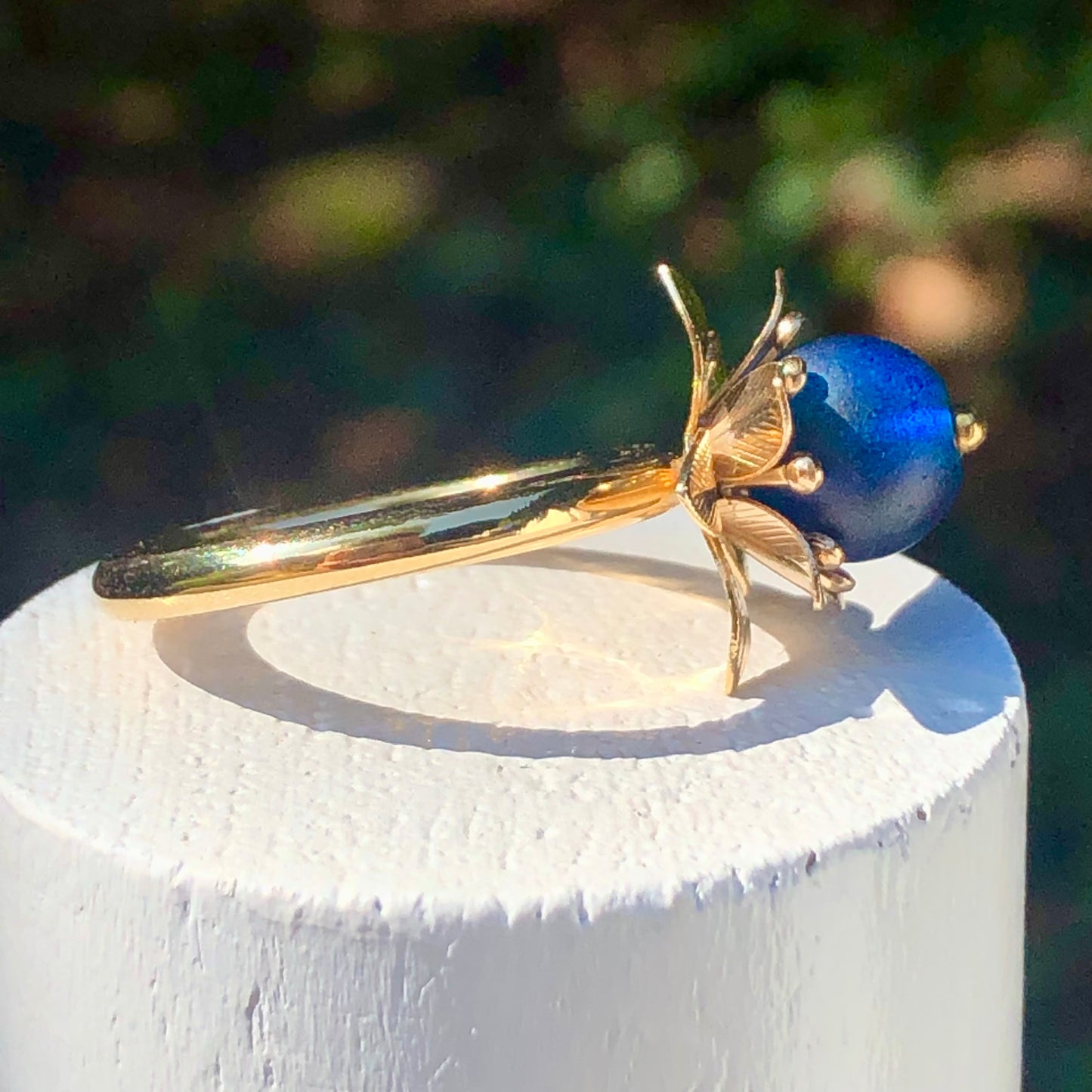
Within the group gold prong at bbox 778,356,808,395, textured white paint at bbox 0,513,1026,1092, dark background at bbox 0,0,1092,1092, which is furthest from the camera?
dark background at bbox 0,0,1092,1092

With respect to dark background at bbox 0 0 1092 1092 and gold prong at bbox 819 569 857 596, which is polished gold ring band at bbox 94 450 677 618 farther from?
dark background at bbox 0 0 1092 1092

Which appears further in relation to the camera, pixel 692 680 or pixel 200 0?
pixel 200 0

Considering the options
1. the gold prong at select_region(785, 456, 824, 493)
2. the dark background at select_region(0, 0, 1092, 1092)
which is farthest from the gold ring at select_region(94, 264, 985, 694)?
the dark background at select_region(0, 0, 1092, 1092)

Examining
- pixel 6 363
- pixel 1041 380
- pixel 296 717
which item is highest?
pixel 6 363

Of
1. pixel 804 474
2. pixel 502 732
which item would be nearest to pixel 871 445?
pixel 804 474

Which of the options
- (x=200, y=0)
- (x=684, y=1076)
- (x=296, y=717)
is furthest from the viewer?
(x=200, y=0)

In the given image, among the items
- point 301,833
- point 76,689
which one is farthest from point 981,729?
point 76,689

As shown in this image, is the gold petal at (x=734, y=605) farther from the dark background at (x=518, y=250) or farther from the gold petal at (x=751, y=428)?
the dark background at (x=518, y=250)

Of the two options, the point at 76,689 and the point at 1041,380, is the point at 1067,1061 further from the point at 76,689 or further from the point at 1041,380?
the point at 76,689

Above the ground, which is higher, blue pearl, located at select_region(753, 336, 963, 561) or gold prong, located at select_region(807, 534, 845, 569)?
blue pearl, located at select_region(753, 336, 963, 561)
